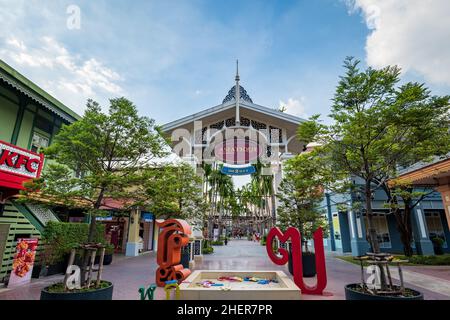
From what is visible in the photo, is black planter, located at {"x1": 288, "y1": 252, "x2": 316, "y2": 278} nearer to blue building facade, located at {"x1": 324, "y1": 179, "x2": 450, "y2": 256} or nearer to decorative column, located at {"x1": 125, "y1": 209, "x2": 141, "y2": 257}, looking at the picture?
blue building facade, located at {"x1": 324, "y1": 179, "x2": 450, "y2": 256}

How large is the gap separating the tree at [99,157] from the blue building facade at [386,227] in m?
13.9

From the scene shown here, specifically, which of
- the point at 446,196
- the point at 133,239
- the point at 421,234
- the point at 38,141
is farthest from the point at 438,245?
the point at 38,141

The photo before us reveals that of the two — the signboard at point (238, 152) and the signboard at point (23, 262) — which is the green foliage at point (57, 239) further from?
the signboard at point (238, 152)

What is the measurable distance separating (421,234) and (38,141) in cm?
2332

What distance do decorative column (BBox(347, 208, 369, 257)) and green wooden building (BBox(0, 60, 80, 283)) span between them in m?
17.3

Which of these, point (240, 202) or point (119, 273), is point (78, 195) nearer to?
point (119, 273)

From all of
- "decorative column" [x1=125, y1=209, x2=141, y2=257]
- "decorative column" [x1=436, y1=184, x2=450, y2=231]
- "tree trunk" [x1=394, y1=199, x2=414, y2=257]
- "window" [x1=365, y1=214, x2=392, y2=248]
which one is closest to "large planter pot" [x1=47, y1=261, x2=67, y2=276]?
"decorative column" [x1=125, y1=209, x2=141, y2=257]

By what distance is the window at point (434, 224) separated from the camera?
1739cm

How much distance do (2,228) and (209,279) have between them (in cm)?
742

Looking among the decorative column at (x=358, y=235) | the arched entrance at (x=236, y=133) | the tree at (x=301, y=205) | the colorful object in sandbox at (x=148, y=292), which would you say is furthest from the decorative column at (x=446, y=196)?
the colorful object in sandbox at (x=148, y=292)

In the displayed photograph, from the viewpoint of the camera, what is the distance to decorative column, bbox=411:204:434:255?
50.5 feet

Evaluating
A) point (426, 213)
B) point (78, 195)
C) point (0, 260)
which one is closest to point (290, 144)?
point (426, 213)

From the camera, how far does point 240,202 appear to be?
50.7m

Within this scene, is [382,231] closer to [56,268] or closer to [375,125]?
[375,125]
